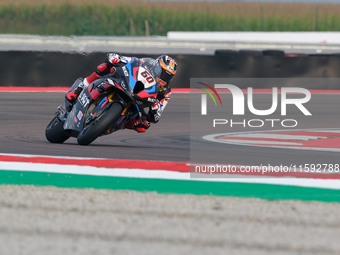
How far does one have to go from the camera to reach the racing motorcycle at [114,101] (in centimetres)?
685

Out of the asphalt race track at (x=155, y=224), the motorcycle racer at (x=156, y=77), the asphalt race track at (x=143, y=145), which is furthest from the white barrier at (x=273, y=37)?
the asphalt race track at (x=155, y=224)

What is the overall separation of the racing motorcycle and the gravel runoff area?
5.84 feet

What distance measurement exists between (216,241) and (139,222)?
2.20 feet

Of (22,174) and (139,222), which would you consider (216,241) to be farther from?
(22,174)

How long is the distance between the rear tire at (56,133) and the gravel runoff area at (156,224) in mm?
2592

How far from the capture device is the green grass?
3178cm

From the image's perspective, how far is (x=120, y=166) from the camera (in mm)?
6023

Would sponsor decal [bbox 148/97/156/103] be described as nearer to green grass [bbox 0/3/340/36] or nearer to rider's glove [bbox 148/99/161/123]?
rider's glove [bbox 148/99/161/123]

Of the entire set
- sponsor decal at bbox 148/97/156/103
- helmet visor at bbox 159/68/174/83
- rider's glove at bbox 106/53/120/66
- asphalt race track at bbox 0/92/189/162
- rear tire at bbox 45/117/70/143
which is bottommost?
asphalt race track at bbox 0/92/189/162

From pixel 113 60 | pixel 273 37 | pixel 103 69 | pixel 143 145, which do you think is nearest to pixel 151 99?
pixel 113 60

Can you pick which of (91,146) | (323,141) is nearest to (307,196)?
(91,146)

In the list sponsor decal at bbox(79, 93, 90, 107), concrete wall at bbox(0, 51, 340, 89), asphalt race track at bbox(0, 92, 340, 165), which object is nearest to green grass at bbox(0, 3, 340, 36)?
concrete wall at bbox(0, 51, 340, 89)

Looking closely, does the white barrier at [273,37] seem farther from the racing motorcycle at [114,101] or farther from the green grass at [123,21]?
the racing motorcycle at [114,101]

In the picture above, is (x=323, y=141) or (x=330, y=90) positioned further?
(x=330, y=90)
